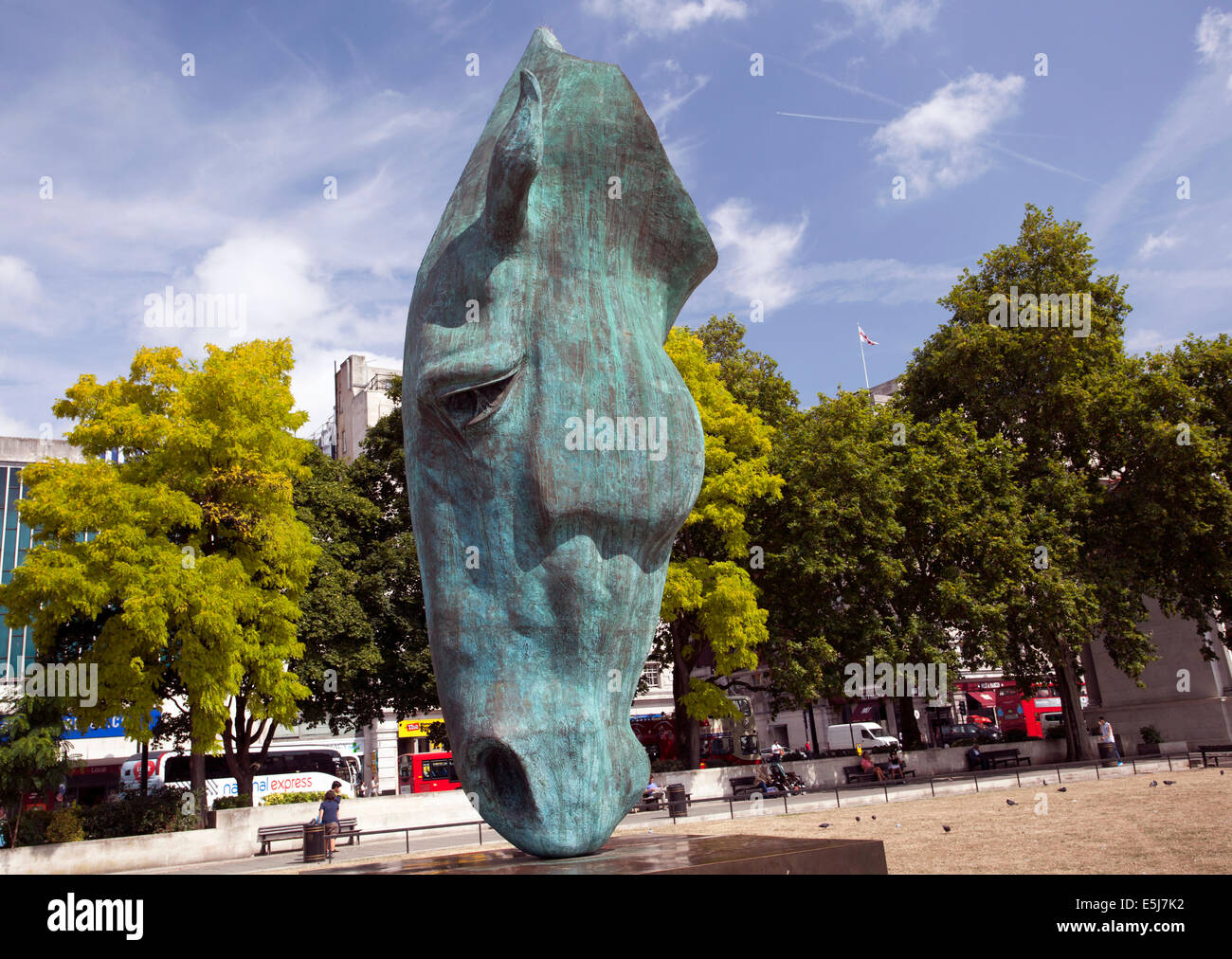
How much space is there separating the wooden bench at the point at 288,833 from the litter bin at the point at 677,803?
679 centimetres

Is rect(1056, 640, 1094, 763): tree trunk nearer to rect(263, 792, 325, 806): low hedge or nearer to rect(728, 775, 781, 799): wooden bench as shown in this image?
rect(728, 775, 781, 799): wooden bench

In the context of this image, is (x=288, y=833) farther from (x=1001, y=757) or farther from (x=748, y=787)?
(x=1001, y=757)

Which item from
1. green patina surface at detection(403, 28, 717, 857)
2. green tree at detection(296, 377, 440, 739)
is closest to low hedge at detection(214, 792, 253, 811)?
green tree at detection(296, 377, 440, 739)

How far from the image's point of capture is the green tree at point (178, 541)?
19.2 metres

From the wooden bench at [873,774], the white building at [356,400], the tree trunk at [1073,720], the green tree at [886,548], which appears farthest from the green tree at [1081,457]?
the white building at [356,400]

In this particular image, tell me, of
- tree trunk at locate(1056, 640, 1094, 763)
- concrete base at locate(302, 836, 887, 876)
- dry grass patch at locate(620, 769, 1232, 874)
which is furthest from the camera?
tree trunk at locate(1056, 640, 1094, 763)

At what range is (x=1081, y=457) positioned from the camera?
28734mm

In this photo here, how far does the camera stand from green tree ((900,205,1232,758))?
2595 cm

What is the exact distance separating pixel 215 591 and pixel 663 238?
52.8ft

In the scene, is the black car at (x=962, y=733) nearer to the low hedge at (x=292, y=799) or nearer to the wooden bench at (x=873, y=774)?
the wooden bench at (x=873, y=774)

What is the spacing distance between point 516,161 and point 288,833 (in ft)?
61.8

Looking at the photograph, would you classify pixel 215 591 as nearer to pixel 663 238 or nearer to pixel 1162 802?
pixel 663 238

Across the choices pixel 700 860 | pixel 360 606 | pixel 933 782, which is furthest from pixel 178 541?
pixel 700 860

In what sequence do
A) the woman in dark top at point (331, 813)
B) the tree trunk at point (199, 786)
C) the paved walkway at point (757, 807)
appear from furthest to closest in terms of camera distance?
the tree trunk at point (199, 786)
the paved walkway at point (757, 807)
the woman in dark top at point (331, 813)
